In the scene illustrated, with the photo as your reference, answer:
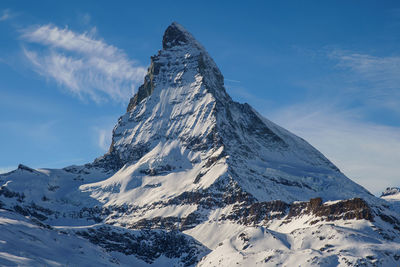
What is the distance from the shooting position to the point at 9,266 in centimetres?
18700

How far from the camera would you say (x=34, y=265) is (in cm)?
19900

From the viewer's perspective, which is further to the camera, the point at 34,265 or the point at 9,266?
the point at 34,265

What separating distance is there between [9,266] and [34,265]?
1314 centimetres
